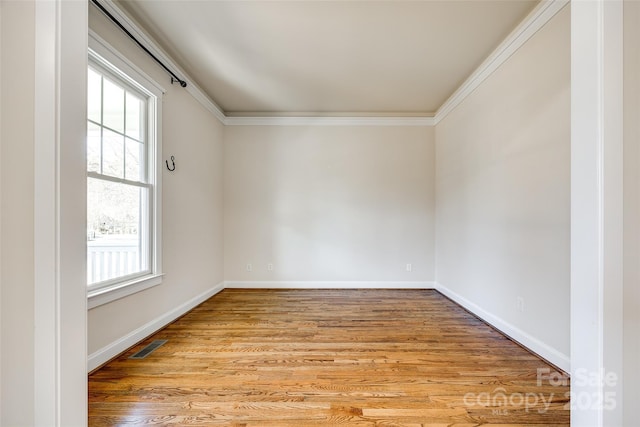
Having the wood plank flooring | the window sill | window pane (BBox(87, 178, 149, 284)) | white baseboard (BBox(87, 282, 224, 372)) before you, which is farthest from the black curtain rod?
the wood plank flooring

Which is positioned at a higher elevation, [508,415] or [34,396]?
[34,396]

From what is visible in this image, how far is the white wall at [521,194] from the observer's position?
188 cm

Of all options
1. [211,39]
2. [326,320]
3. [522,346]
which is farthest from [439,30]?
[326,320]

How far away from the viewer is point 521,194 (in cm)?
225

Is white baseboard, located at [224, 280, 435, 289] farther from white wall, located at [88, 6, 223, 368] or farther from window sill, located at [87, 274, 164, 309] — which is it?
window sill, located at [87, 274, 164, 309]

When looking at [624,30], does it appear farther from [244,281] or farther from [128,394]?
[244,281]

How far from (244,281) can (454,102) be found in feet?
13.3

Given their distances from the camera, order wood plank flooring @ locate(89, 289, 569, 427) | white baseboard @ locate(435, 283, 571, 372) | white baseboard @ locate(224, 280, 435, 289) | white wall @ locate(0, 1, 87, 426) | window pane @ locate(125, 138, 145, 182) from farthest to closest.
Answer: white baseboard @ locate(224, 280, 435, 289), window pane @ locate(125, 138, 145, 182), white baseboard @ locate(435, 283, 571, 372), wood plank flooring @ locate(89, 289, 569, 427), white wall @ locate(0, 1, 87, 426)

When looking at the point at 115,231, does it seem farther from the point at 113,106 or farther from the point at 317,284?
the point at 317,284

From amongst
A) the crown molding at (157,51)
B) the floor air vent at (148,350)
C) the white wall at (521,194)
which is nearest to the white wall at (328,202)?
the crown molding at (157,51)

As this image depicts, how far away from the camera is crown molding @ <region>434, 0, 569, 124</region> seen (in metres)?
1.94

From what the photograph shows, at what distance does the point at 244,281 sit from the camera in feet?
13.7

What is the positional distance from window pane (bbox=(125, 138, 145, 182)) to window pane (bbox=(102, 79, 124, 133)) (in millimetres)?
156

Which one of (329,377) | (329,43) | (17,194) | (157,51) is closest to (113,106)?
(157,51)
